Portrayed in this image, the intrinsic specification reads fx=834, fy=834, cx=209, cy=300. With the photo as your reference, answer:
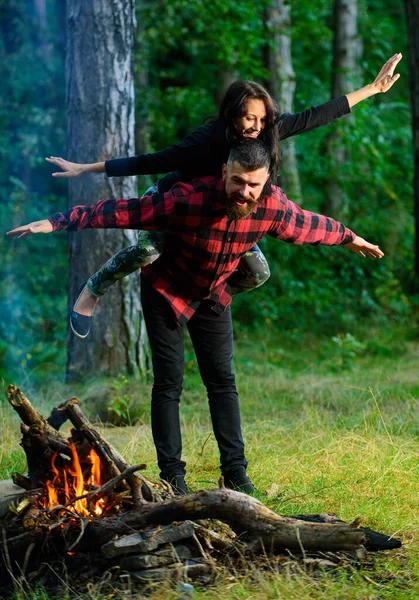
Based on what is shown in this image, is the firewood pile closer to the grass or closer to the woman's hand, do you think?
the grass

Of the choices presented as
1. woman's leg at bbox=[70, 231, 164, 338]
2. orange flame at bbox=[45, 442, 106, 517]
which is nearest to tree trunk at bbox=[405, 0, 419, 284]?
woman's leg at bbox=[70, 231, 164, 338]

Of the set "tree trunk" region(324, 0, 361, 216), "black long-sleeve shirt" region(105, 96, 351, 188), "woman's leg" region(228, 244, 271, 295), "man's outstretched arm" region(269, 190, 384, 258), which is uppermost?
"tree trunk" region(324, 0, 361, 216)

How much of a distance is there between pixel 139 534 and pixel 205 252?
1.37m

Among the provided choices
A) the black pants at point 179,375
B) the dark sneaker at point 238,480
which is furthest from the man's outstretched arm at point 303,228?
the dark sneaker at point 238,480

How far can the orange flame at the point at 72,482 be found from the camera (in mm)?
3611

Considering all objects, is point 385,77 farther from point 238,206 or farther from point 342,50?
point 342,50

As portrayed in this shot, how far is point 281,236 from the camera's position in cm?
413

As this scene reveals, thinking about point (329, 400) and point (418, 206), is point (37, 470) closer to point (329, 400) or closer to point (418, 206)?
point (329, 400)

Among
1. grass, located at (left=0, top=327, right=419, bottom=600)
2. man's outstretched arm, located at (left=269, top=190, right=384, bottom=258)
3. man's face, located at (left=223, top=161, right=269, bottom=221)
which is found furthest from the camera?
man's outstretched arm, located at (left=269, top=190, right=384, bottom=258)

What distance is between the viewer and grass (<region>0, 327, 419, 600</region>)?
3.19 m

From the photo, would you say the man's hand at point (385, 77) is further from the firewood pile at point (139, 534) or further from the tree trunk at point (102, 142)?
the tree trunk at point (102, 142)

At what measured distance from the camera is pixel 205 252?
3.97 metres

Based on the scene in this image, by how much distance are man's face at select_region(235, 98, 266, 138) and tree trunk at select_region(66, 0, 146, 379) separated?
9.70ft

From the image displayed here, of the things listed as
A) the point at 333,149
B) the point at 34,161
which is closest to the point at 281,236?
the point at 34,161
